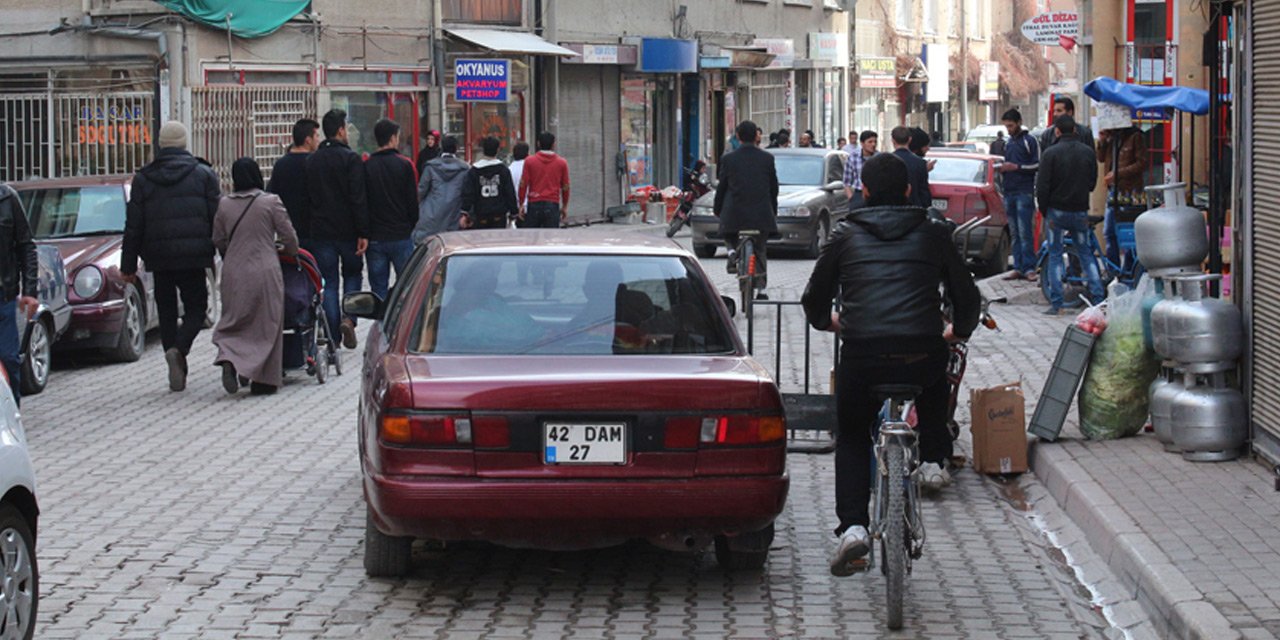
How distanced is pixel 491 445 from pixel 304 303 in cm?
670

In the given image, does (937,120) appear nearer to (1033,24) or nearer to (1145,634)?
(1033,24)

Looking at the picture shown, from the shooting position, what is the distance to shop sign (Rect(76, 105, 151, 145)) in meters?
24.3

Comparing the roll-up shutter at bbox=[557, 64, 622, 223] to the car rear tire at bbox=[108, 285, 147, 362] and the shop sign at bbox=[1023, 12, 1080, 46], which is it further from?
the car rear tire at bbox=[108, 285, 147, 362]

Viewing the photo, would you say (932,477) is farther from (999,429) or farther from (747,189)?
(747,189)

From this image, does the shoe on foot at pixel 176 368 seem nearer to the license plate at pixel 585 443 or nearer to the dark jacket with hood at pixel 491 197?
the dark jacket with hood at pixel 491 197

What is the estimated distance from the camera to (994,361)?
14117mm

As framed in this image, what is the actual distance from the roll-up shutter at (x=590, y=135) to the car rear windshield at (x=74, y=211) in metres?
18.7

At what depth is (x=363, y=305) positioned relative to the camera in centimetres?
888

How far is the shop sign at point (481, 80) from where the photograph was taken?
2916 centimetres

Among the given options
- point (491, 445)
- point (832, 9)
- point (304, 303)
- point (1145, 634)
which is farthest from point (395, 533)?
point (832, 9)

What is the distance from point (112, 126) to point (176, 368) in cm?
1239

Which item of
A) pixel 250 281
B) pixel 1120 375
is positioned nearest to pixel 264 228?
pixel 250 281

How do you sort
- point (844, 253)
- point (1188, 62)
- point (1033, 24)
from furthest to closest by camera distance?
1. point (1033, 24)
2. point (1188, 62)
3. point (844, 253)

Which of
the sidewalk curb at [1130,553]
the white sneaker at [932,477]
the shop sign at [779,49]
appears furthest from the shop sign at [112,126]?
the shop sign at [779,49]
